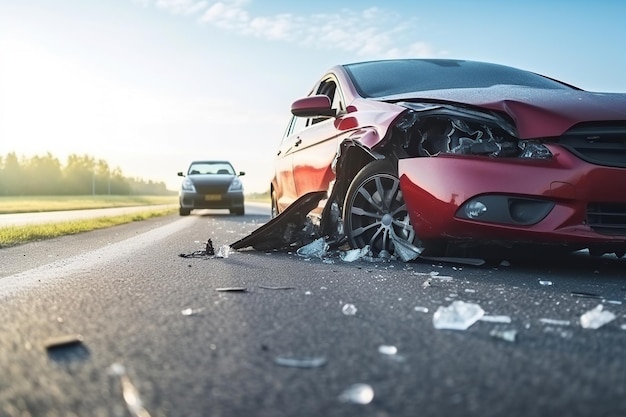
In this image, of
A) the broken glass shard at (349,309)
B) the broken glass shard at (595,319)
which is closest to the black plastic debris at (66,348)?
the broken glass shard at (349,309)

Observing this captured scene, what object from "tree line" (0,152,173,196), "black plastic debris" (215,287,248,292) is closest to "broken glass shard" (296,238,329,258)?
"black plastic debris" (215,287,248,292)

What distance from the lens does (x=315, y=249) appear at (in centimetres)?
477

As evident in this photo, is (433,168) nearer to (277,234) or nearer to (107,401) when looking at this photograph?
(277,234)

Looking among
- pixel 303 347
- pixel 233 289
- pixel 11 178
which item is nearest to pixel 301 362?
pixel 303 347

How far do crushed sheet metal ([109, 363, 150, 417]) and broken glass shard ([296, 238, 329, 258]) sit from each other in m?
3.16

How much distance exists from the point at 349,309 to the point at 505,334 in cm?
62

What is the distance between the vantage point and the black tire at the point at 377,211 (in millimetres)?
4230

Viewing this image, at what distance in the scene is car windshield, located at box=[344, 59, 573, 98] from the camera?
4.77m

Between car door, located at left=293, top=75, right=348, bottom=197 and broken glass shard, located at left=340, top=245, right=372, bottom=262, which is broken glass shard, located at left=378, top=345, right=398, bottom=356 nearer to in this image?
broken glass shard, located at left=340, top=245, right=372, bottom=262

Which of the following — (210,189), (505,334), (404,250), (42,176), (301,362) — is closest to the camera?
(301,362)

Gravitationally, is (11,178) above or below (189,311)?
above

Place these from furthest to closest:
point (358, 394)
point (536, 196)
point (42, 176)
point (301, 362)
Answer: point (42, 176) → point (536, 196) → point (301, 362) → point (358, 394)

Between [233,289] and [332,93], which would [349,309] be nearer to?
[233,289]

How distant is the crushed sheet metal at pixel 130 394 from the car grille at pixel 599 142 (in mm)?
2859
